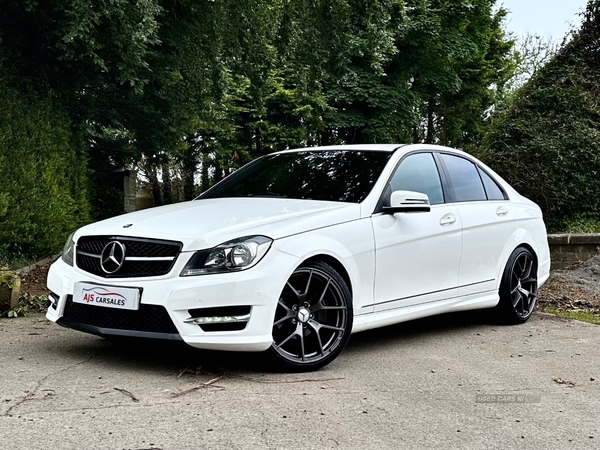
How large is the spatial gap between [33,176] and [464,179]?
26.2 feet

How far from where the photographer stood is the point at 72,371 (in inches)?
203

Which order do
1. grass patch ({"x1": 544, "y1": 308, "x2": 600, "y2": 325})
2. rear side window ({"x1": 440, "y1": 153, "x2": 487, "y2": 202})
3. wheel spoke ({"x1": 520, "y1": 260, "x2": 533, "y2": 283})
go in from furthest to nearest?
1. grass patch ({"x1": 544, "y1": 308, "x2": 600, "y2": 325})
2. wheel spoke ({"x1": 520, "y1": 260, "x2": 533, "y2": 283})
3. rear side window ({"x1": 440, "y1": 153, "x2": 487, "y2": 202})

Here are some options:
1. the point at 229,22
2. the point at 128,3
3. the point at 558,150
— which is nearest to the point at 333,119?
the point at 229,22

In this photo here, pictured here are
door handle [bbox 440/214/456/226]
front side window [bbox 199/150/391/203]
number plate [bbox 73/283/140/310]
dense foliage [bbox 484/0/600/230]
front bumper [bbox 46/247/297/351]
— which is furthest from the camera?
dense foliage [bbox 484/0/600/230]

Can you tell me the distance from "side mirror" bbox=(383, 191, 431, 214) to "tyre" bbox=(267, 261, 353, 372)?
0.84 m

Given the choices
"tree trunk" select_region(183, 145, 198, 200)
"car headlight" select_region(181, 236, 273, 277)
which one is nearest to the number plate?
"car headlight" select_region(181, 236, 273, 277)

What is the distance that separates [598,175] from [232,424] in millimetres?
11119

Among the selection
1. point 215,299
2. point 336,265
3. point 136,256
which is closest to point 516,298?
point 336,265

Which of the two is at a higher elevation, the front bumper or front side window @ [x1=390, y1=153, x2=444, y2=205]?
front side window @ [x1=390, y1=153, x2=444, y2=205]

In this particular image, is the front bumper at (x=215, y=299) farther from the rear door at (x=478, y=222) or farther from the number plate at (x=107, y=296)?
the rear door at (x=478, y=222)

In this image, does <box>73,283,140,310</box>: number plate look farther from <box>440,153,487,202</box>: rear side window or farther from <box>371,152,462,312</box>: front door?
<box>440,153,487,202</box>: rear side window

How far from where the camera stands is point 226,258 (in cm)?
495

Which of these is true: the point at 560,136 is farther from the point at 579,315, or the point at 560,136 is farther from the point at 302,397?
the point at 302,397

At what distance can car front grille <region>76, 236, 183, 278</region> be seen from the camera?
5016mm
